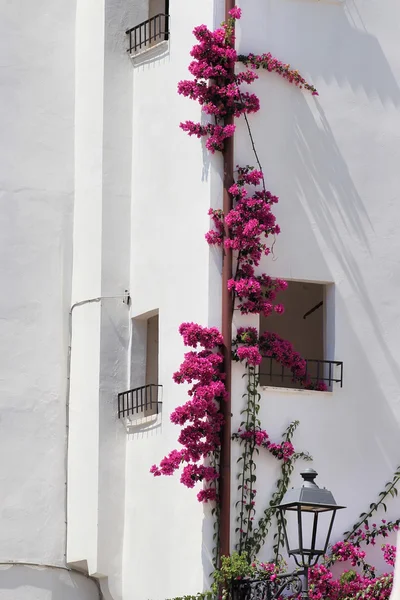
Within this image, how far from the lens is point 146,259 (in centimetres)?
1652

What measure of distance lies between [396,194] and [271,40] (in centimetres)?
221

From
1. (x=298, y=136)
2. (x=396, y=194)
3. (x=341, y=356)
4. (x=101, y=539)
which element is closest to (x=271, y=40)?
(x=298, y=136)

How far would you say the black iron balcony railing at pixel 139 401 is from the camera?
16.2 metres

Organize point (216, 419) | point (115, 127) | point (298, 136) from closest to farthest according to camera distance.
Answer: point (216, 419), point (298, 136), point (115, 127)

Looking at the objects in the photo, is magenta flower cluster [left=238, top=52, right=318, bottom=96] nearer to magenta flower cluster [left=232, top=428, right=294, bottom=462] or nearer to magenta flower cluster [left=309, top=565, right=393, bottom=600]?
magenta flower cluster [left=232, top=428, right=294, bottom=462]

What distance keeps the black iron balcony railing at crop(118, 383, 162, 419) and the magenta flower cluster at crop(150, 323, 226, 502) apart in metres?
1.33

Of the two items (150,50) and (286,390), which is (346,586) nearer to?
(286,390)

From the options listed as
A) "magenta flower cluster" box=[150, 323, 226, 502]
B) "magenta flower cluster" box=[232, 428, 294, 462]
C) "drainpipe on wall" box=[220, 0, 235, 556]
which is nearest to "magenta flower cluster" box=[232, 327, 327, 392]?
"drainpipe on wall" box=[220, 0, 235, 556]

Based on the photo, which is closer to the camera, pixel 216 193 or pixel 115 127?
pixel 216 193

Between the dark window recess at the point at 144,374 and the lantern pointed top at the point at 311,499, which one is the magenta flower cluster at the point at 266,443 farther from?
the lantern pointed top at the point at 311,499

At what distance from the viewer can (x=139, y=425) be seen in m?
16.2

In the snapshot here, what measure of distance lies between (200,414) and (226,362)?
2.19 ft

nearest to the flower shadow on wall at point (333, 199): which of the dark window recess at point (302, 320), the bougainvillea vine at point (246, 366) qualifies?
the bougainvillea vine at point (246, 366)

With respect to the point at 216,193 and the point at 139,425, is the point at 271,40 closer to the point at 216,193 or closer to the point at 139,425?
the point at 216,193
